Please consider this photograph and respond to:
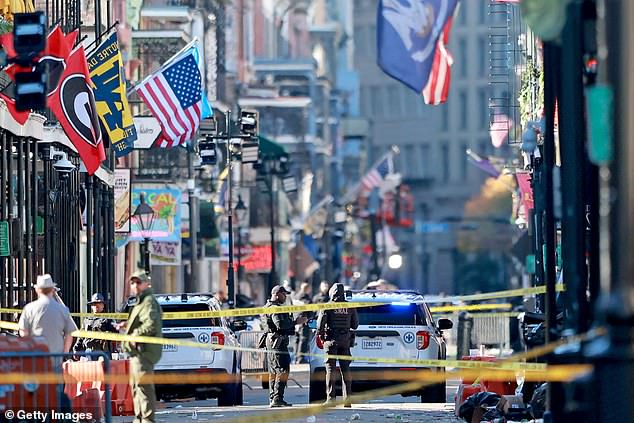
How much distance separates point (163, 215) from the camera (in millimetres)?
53500

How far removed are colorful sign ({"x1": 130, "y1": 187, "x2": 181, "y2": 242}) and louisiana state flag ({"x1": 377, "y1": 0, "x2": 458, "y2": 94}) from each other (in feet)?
81.6

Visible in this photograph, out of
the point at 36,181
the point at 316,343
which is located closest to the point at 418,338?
the point at 316,343

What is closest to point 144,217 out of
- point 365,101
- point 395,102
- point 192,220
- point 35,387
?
point 192,220

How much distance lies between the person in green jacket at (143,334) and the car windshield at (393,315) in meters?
7.34

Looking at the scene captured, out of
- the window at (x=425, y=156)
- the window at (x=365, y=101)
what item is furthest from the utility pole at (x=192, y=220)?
the window at (x=425, y=156)

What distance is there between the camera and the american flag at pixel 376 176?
310 ft

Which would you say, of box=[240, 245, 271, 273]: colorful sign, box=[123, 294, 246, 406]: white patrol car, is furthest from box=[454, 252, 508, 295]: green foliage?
box=[123, 294, 246, 406]: white patrol car

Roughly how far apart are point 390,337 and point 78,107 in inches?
240

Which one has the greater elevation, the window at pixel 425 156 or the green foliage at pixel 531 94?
the window at pixel 425 156

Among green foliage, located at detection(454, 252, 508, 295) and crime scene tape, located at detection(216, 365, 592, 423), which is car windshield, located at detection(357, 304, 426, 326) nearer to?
crime scene tape, located at detection(216, 365, 592, 423)

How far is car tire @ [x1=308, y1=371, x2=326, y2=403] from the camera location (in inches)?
1131

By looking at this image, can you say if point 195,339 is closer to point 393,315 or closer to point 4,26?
point 393,315

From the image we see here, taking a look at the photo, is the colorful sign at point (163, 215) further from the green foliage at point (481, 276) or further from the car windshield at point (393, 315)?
the green foliage at point (481, 276)

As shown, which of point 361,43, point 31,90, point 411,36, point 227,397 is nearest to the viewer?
point 31,90
